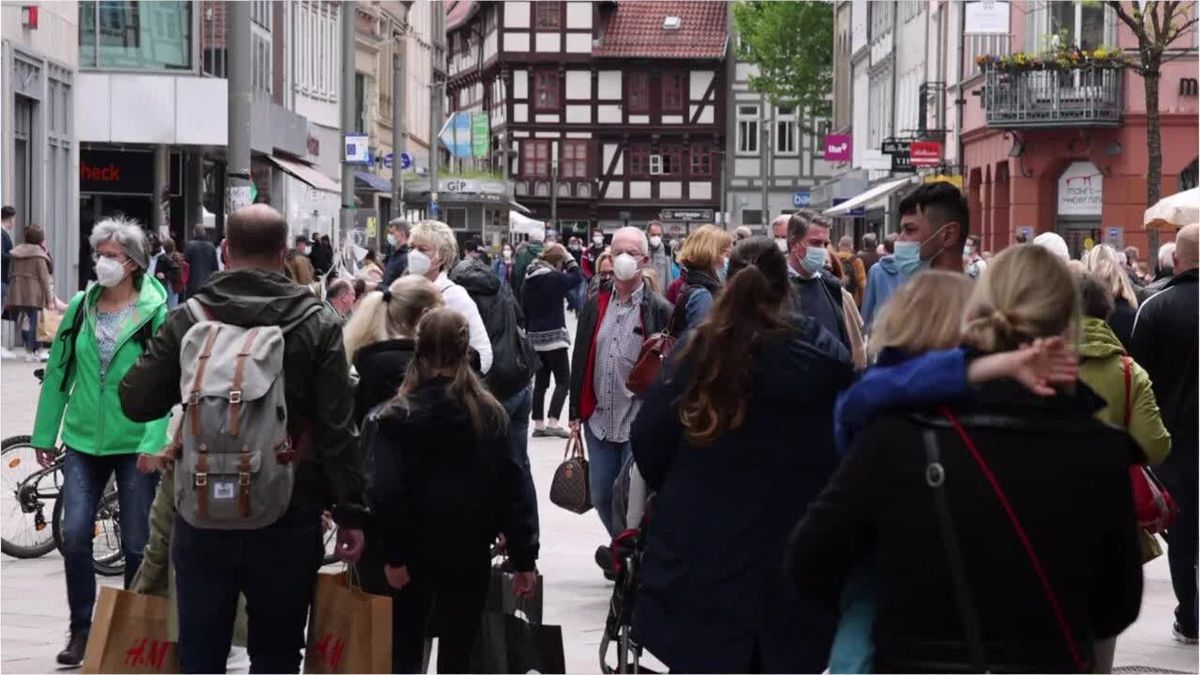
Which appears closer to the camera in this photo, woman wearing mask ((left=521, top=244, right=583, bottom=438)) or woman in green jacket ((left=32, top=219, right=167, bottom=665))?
woman in green jacket ((left=32, top=219, right=167, bottom=665))

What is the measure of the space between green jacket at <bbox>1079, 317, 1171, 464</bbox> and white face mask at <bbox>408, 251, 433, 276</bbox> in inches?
150

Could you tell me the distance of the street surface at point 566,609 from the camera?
31.4 feet

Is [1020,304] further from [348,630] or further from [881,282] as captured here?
[881,282]

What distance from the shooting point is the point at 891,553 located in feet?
15.5

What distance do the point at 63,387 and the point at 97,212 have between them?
33.8m

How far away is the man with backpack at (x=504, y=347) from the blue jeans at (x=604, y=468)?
0.58m

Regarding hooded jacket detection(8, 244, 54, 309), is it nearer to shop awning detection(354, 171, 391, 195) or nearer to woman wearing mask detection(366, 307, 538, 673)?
woman wearing mask detection(366, 307, 538, 673)

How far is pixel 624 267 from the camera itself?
38.2 feet

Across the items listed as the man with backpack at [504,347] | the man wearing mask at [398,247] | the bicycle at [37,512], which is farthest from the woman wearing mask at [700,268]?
the man wearing mask at [398,247]

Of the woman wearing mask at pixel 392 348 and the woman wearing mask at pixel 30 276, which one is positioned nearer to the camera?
the woman wearing mask at pixel 392 348

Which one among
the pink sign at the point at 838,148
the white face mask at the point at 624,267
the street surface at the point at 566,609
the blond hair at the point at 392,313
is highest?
the pink sign at the point at 838,148

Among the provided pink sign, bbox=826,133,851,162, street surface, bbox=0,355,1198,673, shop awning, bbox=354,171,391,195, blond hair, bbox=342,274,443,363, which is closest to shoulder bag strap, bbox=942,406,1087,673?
blond hair, bbox=342,274,443,363

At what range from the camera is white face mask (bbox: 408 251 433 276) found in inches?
439

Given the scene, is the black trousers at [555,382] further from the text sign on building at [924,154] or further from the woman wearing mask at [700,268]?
the text sign on building at [924,154]
